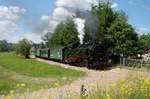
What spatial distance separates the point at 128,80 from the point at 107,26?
1472 inches

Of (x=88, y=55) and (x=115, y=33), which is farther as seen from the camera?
(x=115, y=33)

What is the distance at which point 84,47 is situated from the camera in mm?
37531

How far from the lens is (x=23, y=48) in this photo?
82.0 meters

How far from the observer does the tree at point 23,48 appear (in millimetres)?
81125

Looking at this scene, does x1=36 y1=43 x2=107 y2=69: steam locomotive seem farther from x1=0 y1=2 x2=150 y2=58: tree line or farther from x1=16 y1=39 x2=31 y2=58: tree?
x1=16 y1=39 x2=31 y2=58: tree

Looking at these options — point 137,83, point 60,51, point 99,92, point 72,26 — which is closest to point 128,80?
point 137,83

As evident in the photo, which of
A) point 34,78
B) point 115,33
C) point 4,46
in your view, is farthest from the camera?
point 4,46

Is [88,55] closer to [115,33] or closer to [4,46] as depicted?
[115,33]

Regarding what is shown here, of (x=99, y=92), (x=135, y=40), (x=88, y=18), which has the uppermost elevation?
(x=88, y=18)

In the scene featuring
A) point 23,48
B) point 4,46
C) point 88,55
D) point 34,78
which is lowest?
point 34,78

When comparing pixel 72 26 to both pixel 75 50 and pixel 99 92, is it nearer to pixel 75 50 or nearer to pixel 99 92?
pixel 75 50

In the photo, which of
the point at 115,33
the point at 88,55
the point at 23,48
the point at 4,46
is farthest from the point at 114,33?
the point at 4,46

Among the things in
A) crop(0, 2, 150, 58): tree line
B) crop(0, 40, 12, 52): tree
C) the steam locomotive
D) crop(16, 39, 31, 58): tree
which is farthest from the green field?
crop(0, 40, 12, 52): tree

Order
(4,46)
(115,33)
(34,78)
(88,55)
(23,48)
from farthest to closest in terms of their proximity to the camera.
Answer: (4,46) → (23,48) → (115,33) → (88,55) → (34,78)
